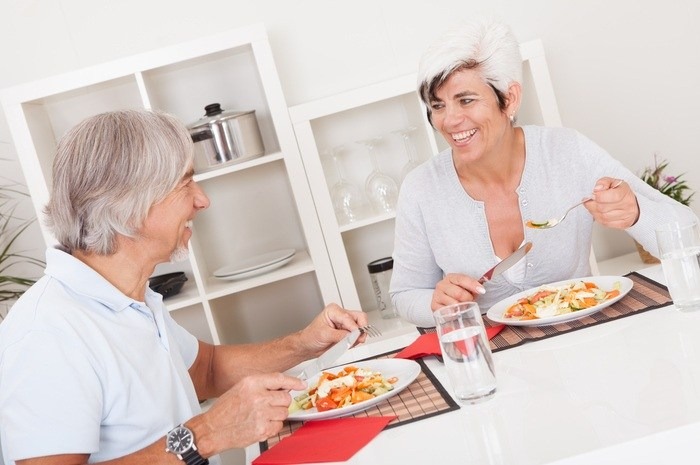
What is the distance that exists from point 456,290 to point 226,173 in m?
1.32

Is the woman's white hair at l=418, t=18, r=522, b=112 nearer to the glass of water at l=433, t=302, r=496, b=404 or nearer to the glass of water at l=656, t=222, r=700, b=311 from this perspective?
the glass of water at l=656, t=222, r=700, b=311

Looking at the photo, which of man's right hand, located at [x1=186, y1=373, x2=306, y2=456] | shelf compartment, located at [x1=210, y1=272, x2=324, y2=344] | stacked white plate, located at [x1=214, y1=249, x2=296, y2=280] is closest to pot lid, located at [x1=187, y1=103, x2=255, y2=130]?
stacked white plate, located at [x1=214, y1=249, x2=296, y2=280]

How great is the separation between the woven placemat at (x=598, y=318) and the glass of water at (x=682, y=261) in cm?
7

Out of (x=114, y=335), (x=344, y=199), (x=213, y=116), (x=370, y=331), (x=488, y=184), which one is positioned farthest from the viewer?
(x=344, y=199)

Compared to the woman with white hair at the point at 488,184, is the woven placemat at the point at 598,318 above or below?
below

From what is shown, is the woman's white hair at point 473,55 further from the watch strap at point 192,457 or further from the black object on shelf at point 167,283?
the black object on shelf at point 167,283

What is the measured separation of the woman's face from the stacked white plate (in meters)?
0.99

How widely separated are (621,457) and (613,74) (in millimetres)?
2373

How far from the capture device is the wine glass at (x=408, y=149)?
289cm

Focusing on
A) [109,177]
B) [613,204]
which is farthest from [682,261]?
[109,177]

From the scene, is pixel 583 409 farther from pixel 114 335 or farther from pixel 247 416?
pixel 114 335

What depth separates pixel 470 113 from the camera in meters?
2.09

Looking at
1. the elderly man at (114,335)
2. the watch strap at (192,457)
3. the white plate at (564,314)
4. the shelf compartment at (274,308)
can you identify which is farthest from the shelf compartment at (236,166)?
the watch strap at (192,457)

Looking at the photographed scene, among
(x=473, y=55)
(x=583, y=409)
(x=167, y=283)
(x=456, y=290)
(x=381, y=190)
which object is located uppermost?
(x=473, y=55)
